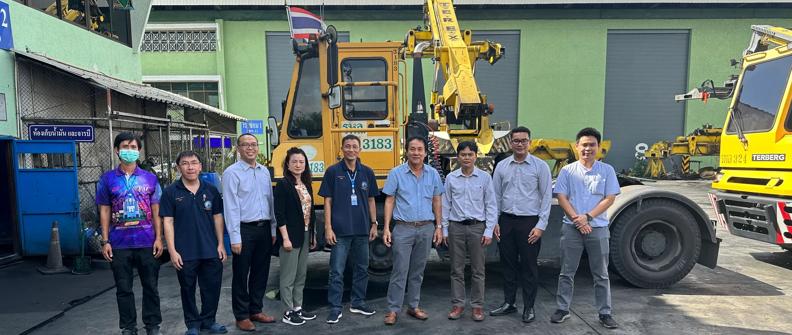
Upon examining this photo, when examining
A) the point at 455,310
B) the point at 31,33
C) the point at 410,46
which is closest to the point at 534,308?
the point at 455,310

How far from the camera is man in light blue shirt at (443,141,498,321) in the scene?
4.23 m

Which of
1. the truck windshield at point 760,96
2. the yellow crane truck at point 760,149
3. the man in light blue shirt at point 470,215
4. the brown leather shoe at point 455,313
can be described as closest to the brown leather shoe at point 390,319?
the brown leather shoe at point 455,313

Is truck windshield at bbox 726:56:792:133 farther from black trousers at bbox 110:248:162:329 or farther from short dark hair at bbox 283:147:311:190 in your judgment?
black trousers at bbox 110:248:162:329

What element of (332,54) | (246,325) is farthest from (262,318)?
(332,54)

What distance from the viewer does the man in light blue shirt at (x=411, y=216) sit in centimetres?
422

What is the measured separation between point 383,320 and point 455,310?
74cm

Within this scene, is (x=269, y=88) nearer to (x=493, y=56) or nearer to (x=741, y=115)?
(x=493, y=56)

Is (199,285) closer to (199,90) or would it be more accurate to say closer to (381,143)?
(381,143)

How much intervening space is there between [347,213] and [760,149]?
550cm

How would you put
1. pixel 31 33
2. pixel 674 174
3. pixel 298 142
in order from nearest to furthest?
pixel 298 142, pixel 31 33, pixel 674 174

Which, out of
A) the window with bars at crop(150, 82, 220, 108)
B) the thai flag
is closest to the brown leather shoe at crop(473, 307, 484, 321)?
the thai flag

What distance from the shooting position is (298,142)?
17.9 ft

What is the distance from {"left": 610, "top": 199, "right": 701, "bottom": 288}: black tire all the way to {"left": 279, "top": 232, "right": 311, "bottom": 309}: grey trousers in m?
3.62

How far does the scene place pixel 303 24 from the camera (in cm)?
543
